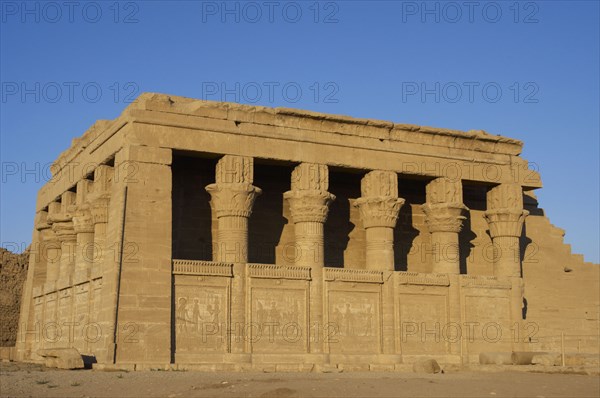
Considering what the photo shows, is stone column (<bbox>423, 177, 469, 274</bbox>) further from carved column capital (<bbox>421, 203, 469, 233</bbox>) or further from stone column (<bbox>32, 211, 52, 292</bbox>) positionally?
stone column (<bbox>32, 211, 52, 292</bbox>)

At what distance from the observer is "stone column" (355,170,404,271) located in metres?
22.3

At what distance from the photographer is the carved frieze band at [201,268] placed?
19.7m

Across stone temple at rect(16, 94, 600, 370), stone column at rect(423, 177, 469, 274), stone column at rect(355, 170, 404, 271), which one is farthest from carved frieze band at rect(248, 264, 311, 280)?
stone column at rect(423, 177, 469, 274)

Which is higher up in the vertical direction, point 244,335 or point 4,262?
point 4,262

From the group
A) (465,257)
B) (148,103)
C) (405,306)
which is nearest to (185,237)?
(148,103)

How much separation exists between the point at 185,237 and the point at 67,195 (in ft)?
14.9

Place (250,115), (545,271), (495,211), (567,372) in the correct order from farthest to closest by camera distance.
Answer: (545,271), (495,211), (250,115), (567,372)

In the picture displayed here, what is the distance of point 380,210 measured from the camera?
22.4m

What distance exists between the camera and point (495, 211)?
24297 mm

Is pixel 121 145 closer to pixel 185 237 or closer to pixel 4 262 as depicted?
pixel 185 237

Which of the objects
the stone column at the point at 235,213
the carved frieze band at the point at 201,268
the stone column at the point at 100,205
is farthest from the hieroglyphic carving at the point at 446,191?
the stone column at the point at 100,205

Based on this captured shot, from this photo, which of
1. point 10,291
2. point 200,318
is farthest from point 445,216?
point 10,291

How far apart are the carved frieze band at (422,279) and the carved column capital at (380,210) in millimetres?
1357

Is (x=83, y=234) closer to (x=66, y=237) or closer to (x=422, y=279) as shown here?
(x=66, y=237)
